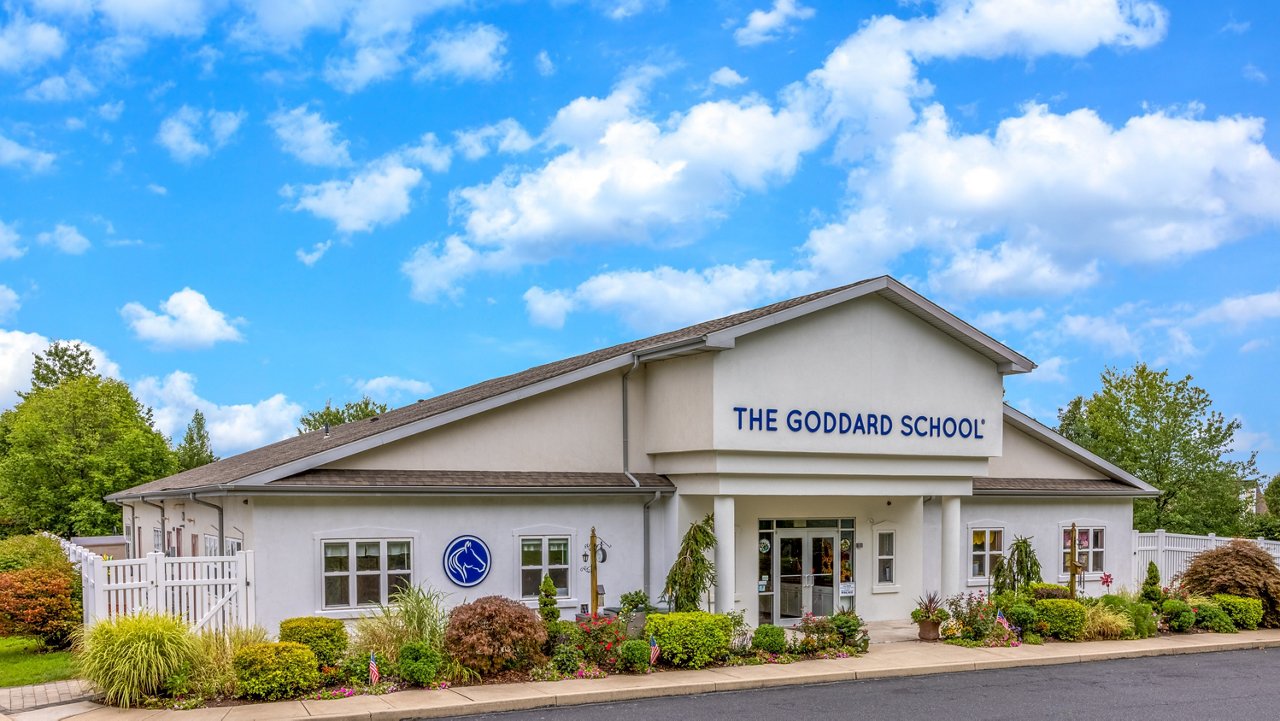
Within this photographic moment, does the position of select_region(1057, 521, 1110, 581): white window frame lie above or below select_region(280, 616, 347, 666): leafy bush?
below

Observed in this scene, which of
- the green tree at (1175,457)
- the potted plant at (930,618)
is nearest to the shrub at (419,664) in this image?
the potted plant at (930,618)

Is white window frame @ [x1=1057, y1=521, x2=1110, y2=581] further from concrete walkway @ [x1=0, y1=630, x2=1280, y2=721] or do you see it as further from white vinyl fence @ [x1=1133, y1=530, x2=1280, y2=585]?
concrete walkway @ [x1=0, y1=630, x2=1280, y2=721]

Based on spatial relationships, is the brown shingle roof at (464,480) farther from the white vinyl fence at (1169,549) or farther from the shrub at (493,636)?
the white vinyl fence at (1169,549)

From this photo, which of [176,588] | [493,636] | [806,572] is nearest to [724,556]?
[806,572]

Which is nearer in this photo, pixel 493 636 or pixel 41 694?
pixel 41 694

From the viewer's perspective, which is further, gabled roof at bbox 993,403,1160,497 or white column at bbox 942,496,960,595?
gabled roof at bbox 993,403,1160,497

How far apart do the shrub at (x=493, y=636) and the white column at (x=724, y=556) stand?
5.05 metres

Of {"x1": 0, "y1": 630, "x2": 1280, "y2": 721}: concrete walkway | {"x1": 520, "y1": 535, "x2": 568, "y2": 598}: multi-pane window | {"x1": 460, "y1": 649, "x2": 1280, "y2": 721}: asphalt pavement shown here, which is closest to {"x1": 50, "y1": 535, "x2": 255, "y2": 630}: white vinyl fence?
{"x1": 0, "y1": 630, "x2": 1280, "y2": 721}: concrete walkway

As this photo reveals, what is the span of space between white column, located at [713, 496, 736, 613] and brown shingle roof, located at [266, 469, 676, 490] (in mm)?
1327

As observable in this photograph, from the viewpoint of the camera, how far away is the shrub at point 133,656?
48.5 feet

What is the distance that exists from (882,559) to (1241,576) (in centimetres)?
836

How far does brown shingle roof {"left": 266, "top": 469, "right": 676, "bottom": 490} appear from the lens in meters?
19.0

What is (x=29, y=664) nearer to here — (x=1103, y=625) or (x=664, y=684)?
(x=664, y=684)

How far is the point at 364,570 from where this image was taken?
1939 centimetres
